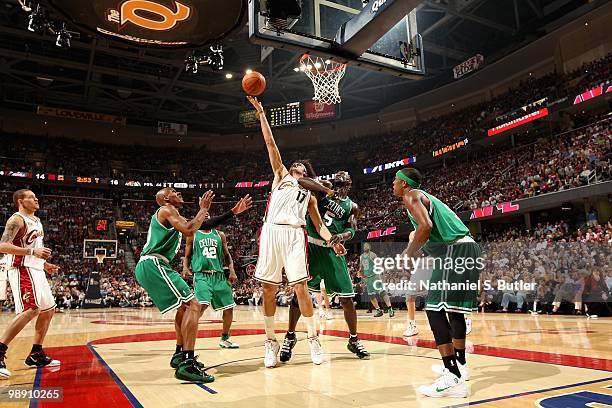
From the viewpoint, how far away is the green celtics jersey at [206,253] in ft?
20.2

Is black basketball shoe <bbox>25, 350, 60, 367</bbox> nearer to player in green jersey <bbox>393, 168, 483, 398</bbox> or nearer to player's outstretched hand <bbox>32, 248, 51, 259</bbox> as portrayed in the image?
player's outstretched hand <bbox>32, 248, 51, 259</bbox>

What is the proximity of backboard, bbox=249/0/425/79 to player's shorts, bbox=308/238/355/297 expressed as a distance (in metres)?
3.04

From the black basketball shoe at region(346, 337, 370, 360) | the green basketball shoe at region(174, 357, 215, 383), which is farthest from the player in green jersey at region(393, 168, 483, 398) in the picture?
the green basketball shoe at region(174, 357, 215, 383)

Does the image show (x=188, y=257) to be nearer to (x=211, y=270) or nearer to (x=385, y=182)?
(x=211, y=270)

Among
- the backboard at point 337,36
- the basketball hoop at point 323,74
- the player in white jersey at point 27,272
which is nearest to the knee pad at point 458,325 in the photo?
the backboard at point 337,36

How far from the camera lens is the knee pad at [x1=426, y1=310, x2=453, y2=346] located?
3.36 meters

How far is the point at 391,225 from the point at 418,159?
485cm

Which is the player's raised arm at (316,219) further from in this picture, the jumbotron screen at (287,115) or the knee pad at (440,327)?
the jumbotron screen at (287,115)

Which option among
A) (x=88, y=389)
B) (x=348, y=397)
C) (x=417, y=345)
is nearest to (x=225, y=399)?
(x=348, y=397)

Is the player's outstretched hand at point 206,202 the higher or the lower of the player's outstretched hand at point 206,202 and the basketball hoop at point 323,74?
the lower

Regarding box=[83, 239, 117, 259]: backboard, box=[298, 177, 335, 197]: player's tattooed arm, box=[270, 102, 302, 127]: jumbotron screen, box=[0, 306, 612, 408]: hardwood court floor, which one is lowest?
box=[0, 306, 612, 408]: hardwood court floor

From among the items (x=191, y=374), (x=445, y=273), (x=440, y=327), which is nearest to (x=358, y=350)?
(x=440, y=327)

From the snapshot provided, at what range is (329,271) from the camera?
17.0 feet

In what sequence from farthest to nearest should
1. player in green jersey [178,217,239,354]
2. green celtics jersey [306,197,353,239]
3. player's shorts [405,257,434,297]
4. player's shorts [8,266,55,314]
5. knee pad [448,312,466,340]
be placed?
player's shorts [405,257,434,297] < player in green jersey [178,217,239,354] < green celtics jersey [306,197,353,239] < player's shorts [8,266,55,314] < knee pad [448,312,466,340]
